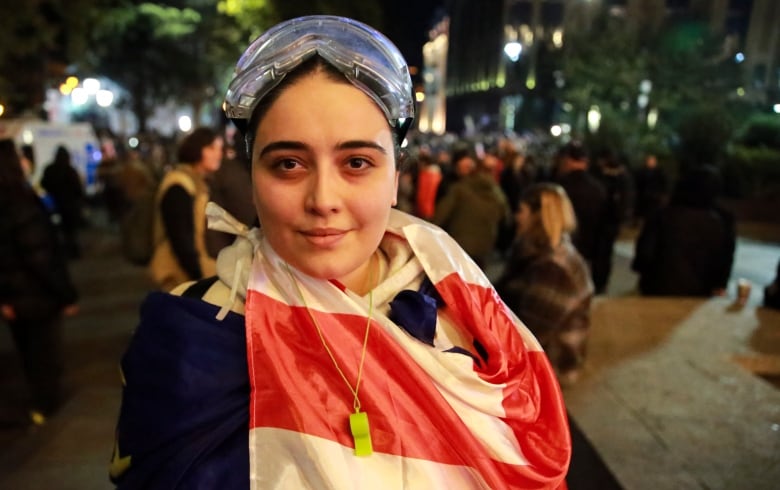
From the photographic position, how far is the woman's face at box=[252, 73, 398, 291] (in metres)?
1.30

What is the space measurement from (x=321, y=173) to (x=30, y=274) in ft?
13.7

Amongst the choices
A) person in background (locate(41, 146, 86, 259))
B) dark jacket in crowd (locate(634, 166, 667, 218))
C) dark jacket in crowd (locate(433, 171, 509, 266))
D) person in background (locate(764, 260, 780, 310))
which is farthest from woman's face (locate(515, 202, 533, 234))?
person in background (locate(41, 146, 86, 259))

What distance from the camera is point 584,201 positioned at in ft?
23.8

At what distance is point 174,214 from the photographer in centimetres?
454

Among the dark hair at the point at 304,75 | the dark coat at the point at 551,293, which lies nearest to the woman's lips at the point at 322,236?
the dark hair at the point at 304,75

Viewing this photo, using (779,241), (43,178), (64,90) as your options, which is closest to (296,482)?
(43,178)

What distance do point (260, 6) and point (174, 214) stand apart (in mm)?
13295

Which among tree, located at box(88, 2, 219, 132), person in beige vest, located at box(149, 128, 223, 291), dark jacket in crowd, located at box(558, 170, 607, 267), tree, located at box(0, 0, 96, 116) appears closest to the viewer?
person in beige vest, located at box(149, 128, 223, 291)

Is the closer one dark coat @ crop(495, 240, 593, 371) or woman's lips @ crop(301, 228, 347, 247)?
woman's lips @ crop(301, 228, 347, 247)

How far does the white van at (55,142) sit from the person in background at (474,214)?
801 centimetres

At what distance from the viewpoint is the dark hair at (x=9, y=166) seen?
454 cm

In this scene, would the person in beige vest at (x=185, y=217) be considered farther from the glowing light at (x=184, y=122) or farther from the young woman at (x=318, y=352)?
the glowing light at (x=184, y=122)

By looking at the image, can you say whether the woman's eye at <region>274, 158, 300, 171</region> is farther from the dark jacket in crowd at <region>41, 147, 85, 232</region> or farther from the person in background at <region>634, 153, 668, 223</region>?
the person in background at <region>634, 153, 668, 223</region>

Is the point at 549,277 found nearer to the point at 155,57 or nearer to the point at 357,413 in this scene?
the point at 357,413
